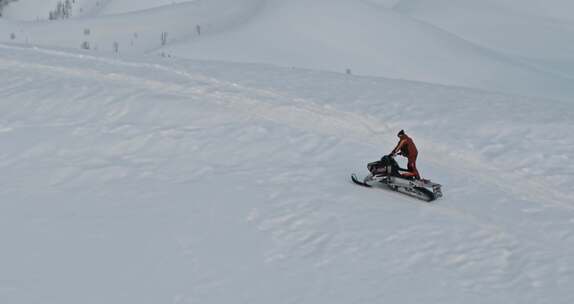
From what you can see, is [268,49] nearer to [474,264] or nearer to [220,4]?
[220,4]

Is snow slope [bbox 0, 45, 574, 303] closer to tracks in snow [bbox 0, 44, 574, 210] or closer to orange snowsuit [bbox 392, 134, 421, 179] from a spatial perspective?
tracks in snow [bbox 0, 44, 574, 210]

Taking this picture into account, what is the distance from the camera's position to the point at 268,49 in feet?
123

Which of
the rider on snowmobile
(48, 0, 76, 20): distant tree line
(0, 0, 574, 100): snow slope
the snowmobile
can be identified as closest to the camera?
the rider on snowmobile

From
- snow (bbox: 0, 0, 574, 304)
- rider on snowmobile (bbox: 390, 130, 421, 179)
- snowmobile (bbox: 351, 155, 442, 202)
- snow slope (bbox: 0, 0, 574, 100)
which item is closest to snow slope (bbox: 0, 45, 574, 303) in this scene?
snow (bbox: 0, 0, 574, 304)

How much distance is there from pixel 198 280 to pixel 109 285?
3.30ft

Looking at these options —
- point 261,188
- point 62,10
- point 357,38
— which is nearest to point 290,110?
point 261,188

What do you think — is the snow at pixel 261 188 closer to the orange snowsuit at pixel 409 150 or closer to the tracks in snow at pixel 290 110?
the tracks in snow at pixel 290 110

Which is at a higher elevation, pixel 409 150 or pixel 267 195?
pixel 409 150

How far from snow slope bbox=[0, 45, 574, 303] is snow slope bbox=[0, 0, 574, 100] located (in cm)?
1429

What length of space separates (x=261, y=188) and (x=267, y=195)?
1.09 feet

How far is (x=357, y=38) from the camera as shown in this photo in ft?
128

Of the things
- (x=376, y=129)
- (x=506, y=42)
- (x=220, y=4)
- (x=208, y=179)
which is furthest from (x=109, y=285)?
(x=220, y=4)

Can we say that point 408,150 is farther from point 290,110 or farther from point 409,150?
point 290,110

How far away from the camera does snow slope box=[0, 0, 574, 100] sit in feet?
118
